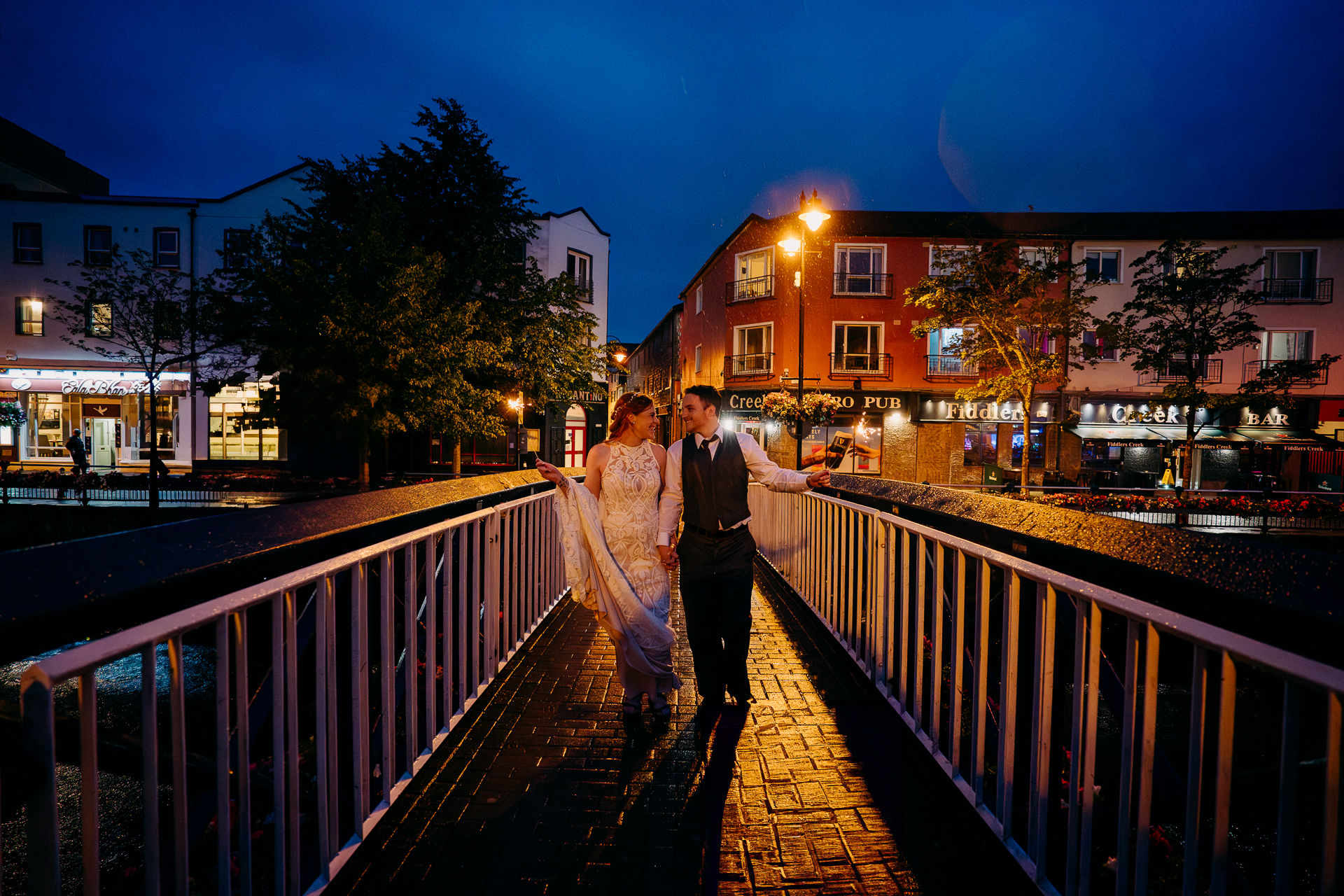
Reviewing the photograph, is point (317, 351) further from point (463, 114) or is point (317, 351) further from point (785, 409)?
point (785, 409)

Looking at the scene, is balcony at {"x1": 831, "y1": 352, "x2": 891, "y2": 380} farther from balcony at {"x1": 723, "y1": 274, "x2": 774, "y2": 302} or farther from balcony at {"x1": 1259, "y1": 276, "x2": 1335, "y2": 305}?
balcony at {"x1": 1259, "y1": 276, "x2": 1335, "y2": 305}

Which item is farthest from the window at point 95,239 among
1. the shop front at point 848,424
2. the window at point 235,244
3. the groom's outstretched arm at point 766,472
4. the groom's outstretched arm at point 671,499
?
the groom's outstretched arm at point 766,472

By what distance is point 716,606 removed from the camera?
3820 mm

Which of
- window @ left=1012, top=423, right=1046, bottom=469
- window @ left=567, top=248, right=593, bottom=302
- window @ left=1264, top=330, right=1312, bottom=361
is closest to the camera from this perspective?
window @ left=1012, top=423, right=1046, bottom=469

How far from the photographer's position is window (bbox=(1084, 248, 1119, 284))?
2850cm

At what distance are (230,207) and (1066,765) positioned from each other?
34.1 m

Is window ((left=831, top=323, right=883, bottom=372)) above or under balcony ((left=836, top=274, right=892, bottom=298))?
under

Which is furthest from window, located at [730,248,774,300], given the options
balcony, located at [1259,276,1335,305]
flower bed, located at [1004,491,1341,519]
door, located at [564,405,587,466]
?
balcony, located at [1259,276,1335,305]

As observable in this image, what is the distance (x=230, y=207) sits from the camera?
27812mm

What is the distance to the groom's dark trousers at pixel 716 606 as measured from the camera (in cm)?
375

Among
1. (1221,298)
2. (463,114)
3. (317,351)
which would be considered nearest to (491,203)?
(463,114)

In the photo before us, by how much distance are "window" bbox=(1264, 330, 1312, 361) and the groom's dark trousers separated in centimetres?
3542

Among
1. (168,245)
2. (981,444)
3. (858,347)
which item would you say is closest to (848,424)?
(858,347)

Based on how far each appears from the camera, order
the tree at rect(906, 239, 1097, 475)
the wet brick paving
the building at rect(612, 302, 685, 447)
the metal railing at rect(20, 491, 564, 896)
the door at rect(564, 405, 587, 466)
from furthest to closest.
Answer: the building at rect(612, 302, 685, 447) < the door at rect(564, 405, 587, 466) < the tree at rect(906, 239, 1097, 475) < the wet brick paving < the metal railing at rect(20, 491, 564, 896)
